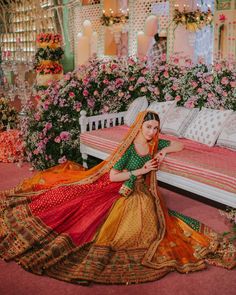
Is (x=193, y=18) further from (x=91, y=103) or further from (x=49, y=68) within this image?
(x=91, y=103)

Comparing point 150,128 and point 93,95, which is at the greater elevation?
point 93,95

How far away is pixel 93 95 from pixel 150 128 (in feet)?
8.15

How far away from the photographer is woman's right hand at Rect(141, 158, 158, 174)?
3.49 meters

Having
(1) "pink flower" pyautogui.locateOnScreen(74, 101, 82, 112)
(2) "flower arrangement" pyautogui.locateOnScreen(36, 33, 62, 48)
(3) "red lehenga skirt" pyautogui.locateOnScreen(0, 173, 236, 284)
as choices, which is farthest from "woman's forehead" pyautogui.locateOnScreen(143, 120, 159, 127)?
(2) "flower arrangement" pyautogui.locateOnScreen(36, 33, 62, 48)

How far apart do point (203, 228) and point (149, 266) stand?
78 centimetres

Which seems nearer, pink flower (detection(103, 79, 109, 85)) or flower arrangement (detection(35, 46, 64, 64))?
pink flower (detection(103, 79, 109, 85))

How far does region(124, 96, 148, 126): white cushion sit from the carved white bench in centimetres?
18

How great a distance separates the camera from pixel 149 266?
2.97 metres

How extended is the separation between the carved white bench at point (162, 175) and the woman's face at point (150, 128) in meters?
0.76

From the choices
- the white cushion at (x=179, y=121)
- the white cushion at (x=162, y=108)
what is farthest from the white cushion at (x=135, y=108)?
the white cushion at (x=179, y=121)

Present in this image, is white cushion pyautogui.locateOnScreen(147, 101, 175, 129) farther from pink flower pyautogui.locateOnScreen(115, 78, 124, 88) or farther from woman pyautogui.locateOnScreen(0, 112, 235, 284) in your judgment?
woman pyautogui.locateOnScreen(0, 112, 235, 284)

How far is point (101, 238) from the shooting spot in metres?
3.27

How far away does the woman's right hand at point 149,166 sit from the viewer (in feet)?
11.5

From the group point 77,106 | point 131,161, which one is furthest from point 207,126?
point 77,106
